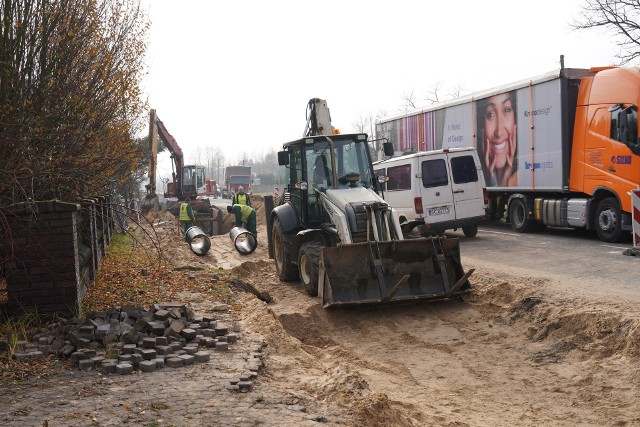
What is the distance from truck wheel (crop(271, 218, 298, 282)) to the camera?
11469 mm

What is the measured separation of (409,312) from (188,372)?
423cm

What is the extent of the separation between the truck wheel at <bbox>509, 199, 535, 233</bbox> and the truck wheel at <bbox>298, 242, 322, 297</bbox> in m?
8.62

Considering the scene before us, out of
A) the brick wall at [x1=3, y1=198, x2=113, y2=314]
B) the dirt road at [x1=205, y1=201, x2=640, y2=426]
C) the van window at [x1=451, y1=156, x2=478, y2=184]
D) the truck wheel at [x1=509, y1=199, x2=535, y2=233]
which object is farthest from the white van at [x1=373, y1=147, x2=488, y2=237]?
A: the brick wall at [x1=3, y1=198, x2=113, y2=314]

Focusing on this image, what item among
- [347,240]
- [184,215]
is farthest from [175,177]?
[347,240]

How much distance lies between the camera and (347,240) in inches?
381

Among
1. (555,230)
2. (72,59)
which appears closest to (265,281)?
(72,59)

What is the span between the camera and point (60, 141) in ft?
28.1

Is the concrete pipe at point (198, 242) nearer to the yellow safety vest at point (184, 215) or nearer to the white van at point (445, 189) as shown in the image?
the yellow safety vest at point (184, 215)

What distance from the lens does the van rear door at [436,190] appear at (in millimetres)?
15531

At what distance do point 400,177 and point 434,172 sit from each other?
1040 mm

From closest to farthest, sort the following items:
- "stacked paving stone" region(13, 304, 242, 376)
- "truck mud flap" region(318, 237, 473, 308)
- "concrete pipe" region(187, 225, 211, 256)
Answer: "stacked paving stone" region(13, 304, 242, 376) → "truck mud flap" region(318, 237, 473, 308) → "concrete pipe" region(187, 225, 211, 256)

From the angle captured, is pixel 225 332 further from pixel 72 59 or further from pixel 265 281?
pixel 265 281

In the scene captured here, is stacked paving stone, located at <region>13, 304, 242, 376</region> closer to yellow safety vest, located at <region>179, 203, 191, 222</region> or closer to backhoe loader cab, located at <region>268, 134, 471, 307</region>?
backhoe loader cab, located at <region>268, 134, 471, 307</region>

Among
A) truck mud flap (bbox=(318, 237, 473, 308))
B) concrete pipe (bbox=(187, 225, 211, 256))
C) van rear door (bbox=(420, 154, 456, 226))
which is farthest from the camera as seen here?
concrete pipe (bbox=(187, 225, 211, 256))
